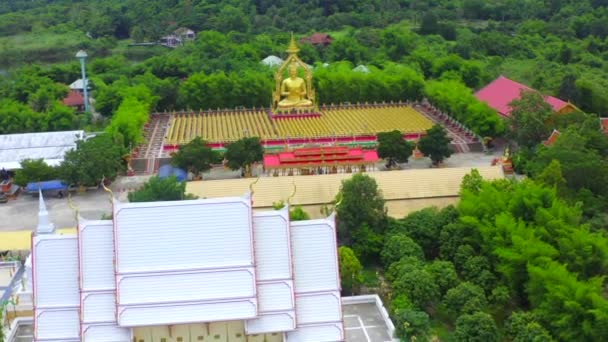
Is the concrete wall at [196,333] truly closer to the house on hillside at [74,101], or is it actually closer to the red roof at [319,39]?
the house on hillside at [74,101]

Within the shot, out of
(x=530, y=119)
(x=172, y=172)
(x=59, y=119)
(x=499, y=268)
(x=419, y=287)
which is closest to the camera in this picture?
(x=419, y=287)

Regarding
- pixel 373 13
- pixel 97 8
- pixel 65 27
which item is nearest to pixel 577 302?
pixel 373 13

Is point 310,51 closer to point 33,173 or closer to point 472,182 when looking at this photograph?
point 33,173

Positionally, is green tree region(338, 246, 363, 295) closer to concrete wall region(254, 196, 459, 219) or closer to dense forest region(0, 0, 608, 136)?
concrete wall region(254, 196, 459, 219)

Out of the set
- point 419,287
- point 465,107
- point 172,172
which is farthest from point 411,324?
point 465,107

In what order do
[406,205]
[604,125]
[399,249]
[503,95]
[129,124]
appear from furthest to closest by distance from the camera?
[503,95], [129,124], [604,125], [406,205], [399,249]
